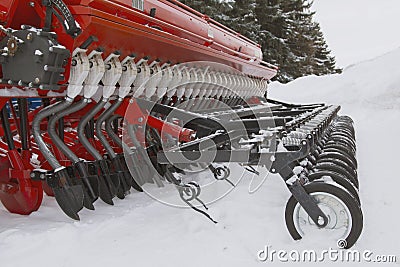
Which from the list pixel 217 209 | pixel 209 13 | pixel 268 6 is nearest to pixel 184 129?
pixel 217 209

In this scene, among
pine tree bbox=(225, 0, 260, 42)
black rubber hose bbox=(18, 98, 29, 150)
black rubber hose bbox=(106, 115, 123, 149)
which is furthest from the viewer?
pine tree bbox=(225, 0, 260, 42)

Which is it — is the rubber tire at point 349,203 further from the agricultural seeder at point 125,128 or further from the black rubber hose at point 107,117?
the black rubber hose at point 107,117

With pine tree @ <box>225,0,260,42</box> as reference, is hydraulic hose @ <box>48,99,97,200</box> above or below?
below

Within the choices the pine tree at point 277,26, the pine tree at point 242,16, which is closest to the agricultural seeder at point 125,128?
the pine tree at point 277,26

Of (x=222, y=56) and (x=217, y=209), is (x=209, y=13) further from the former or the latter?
(x=217, y=209)

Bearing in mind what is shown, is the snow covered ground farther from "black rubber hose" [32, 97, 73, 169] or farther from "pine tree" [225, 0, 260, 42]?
"pine tree" [225, 0, 260, 42]

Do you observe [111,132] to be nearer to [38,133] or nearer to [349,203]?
[38,133]

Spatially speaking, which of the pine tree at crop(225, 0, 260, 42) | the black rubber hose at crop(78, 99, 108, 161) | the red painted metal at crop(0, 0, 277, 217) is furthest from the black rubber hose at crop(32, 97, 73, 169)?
the pine tree at crop(225, 0, 260, 42)

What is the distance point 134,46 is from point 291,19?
18.6m

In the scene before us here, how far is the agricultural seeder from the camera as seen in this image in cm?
235

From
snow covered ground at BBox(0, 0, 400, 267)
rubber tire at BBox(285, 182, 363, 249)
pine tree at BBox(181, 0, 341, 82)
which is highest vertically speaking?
pine tree at BBox(181, 0, 341, 82)

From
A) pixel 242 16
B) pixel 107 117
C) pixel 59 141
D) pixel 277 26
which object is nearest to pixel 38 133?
pixel 59 141

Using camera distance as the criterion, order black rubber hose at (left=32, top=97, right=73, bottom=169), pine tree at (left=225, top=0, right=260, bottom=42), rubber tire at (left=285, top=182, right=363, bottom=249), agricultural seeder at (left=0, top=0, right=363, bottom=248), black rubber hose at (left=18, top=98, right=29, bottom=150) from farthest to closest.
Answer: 1. pine tree at (left=225, top=0, right=260, bottom=42)
2. black rubber hose at (left=18, top=98, right=29, bottom=150)
3. black rubber hose at (left=32, top=97, right=73, bottom=169)
4. agricultural seeder at (left=0, top=0, right=363, bottom=248)
5. rubber tire at (left=285, top=182, right=363, bottom=249)

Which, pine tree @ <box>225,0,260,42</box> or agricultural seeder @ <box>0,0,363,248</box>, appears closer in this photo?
agricultural seeder @ <box>0,0,363,248</box>
